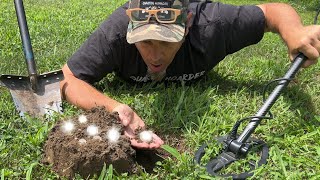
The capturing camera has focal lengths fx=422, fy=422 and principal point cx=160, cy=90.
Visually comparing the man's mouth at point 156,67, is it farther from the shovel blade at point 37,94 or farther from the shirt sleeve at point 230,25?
the shovel blade at point 37,94

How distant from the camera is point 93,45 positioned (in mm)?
3031

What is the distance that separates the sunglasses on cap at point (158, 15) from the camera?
2631mm

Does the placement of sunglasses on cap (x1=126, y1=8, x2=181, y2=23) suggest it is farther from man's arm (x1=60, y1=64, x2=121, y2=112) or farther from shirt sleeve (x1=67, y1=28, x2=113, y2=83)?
man's arm (x1=60, y1=64, x2=121, y2=112)

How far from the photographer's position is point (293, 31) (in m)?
2.73

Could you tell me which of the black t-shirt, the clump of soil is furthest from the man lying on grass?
the clump of soil

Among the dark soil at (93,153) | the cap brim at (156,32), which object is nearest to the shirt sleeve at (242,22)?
the cap brim at (156,32)

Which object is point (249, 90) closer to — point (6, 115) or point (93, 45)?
point (93, 45)

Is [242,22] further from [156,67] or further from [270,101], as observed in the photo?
[270,101]

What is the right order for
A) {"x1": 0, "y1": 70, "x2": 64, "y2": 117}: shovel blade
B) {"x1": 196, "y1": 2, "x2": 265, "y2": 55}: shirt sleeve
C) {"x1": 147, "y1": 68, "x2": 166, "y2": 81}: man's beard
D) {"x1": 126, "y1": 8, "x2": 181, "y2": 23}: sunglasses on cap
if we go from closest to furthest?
{"x1": 126, "y1": 8, "x2": 181, "y2": 23}: sunglasses on cap
{"x1": 0, "y1": 70, "x2": 64, "y2": 117}: shovel blade
{"x1": 196, "y1": 2, "x2": 265, "y2": 55}: shirt sleeve
{"x1": 147, "y1": 68, "x2": 166, "y2": 81}: man's beard

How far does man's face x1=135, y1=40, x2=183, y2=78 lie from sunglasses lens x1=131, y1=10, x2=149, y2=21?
15 centimetres

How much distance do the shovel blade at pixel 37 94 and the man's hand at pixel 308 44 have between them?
1580mm

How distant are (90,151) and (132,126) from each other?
431 mm

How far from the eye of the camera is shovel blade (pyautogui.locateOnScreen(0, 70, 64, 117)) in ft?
9.34

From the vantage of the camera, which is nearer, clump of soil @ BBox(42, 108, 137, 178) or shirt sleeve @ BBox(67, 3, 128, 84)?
clump of soil @ BBox(42, 108, 137, 178)
